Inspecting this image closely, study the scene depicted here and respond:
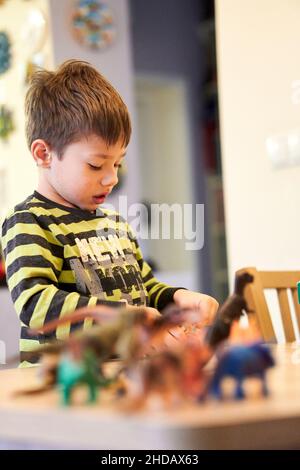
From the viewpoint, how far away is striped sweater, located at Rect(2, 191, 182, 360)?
827 mm

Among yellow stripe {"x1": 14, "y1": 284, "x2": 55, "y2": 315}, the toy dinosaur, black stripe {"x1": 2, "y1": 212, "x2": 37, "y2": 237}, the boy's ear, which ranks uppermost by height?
the boy's ear

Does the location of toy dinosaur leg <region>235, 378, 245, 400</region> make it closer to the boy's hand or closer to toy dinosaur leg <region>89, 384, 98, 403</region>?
toy dinosaur leg <region>89, 384, 98, 403</region>

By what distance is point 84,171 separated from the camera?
1003 millimetres

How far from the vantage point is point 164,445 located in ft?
1.51

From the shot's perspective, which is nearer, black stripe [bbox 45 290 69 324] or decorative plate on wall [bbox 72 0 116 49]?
black stripe [bbox 45 290 69 324]

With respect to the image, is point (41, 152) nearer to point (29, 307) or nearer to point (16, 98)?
point (29, 307)

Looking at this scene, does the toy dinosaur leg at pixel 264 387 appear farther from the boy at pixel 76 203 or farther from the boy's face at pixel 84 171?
the boy's face at pixel 84 171

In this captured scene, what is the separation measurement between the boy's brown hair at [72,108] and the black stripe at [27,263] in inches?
7.0

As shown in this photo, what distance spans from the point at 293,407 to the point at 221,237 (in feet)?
15.1

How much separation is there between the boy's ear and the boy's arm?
11 centimetres

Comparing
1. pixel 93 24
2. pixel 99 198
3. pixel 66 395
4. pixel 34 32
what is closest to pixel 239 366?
pixel 66 395

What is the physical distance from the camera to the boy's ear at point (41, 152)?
1.04m

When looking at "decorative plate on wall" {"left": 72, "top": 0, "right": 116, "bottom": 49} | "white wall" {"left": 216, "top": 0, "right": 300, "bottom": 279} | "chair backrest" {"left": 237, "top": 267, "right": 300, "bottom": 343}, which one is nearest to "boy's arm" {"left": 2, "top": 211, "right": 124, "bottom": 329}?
"chair backrest" {"left": 237, "top": 267, "right": 300, "bottom": 343}
